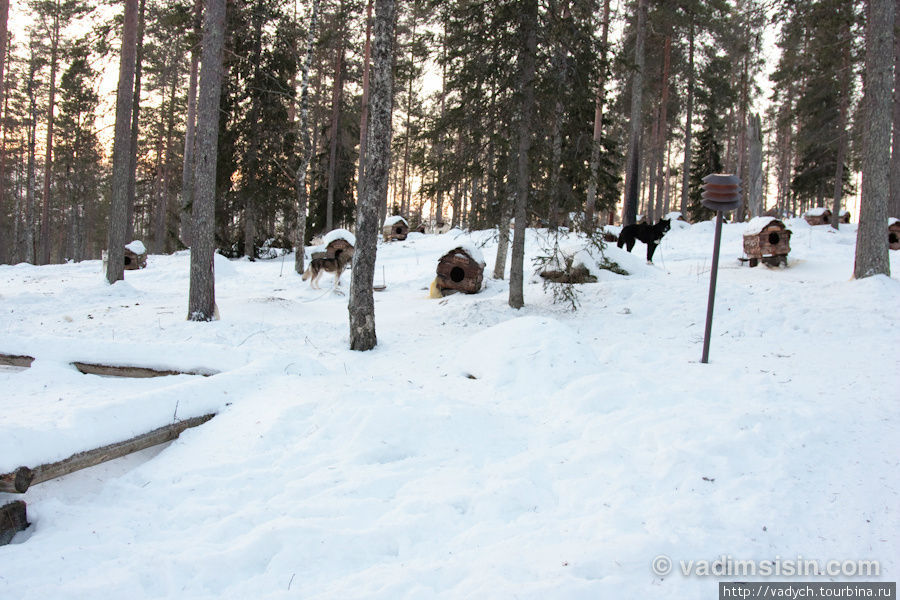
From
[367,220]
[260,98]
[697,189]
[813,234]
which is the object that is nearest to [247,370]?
[367,220]

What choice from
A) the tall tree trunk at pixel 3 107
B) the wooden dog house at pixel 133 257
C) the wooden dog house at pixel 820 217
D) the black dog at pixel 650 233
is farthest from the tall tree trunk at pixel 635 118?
the wooden dog house at pixel 133 257

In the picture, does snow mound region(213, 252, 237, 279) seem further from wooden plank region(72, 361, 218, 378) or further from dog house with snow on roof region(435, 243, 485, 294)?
wooden plank region(72, 361, 218, 378)

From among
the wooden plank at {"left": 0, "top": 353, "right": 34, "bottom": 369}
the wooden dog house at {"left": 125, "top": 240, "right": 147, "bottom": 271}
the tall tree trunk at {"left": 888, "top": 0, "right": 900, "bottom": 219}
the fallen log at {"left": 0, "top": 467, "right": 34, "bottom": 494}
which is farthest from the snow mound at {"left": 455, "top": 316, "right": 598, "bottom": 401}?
the tall tree trunk at {"left": 888, "top": 0, "right": 900, "bottom": 219}

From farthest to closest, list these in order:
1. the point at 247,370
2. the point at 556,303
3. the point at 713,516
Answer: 1. the point at 556,303
2. the point at 247,370
3. the point at 713,516

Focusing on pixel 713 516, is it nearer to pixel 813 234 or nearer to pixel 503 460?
pixel 503 460

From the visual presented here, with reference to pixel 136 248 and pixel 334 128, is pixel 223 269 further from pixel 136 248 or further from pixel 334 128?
pixel 334 128

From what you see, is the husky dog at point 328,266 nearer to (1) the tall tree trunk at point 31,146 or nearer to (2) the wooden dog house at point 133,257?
(2) the wooden dog house at point 133,257

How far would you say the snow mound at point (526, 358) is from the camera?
5.64 m

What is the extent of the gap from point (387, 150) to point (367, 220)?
1152mm

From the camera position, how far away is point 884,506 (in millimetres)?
3205

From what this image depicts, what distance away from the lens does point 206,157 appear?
8.37m

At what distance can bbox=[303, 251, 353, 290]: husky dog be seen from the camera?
13.7m

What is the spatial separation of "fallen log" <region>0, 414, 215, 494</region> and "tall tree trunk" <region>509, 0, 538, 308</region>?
6567 millimetres

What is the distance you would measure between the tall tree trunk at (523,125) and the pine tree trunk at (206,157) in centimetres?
540
